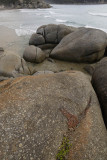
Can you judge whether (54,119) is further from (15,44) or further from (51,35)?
(15,44)

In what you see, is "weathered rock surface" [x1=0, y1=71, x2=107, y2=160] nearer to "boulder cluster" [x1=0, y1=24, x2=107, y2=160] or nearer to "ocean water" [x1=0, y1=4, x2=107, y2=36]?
"boulder cluster" [x1=0, y1=24, x2=107, y2=160]

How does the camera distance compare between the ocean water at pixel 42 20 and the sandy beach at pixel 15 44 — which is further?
the ocean water at pixel 42 20

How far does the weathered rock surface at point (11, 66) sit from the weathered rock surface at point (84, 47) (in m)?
2.54

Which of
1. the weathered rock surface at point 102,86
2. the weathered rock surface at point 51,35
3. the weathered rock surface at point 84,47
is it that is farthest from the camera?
the weathered rock surface at point 51,35

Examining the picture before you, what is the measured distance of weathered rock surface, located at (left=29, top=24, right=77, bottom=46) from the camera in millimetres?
9065

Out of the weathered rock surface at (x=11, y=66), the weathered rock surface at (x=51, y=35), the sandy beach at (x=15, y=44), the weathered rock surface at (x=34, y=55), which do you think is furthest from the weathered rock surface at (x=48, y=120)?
the weathered rock surface at (x=51, y=35)

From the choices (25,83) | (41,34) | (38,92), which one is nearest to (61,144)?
(38,92)

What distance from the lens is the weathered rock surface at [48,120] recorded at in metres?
2.00

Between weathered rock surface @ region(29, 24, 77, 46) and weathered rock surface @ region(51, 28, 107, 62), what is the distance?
1736mm

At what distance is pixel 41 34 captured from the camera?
9383 mm

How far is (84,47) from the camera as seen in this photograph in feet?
22.5

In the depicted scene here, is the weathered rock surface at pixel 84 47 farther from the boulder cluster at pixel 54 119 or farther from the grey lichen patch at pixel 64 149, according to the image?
the grey lichen patch at pixel 64 149

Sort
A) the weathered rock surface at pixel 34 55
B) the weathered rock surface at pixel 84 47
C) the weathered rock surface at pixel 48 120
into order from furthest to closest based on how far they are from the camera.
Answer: the weathered rock surface at pixel 34 55 → the weathered rock surface at pixel 84 47 → the weathered rock surface at pixel 48 120

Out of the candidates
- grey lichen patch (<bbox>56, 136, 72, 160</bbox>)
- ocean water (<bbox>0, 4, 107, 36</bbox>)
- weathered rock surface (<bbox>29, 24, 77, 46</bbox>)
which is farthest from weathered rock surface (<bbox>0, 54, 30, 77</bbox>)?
ocean water (<bbox>0, 4, 107, 36</bbox>)
